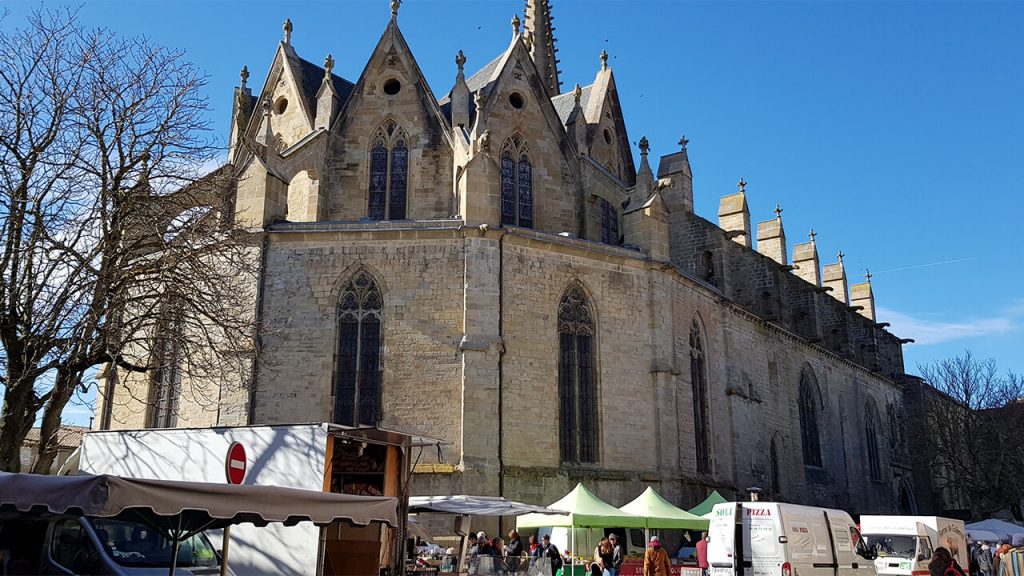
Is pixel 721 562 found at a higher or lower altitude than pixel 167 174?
lower

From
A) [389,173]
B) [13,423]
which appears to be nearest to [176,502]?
[13,423]

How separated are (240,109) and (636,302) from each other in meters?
12.2

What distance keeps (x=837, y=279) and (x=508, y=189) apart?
25.4m

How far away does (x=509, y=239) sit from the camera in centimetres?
2050

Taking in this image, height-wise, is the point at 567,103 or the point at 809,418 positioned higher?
the point at 567,103

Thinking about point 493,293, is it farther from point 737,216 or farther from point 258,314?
point 737,216

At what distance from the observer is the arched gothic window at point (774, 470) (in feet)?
93.2

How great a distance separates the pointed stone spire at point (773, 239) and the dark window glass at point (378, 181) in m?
18.5

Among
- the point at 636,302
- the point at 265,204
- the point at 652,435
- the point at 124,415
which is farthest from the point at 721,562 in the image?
the point at 124,415

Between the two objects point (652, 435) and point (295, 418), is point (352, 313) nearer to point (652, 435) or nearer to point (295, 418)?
point (295, 418)

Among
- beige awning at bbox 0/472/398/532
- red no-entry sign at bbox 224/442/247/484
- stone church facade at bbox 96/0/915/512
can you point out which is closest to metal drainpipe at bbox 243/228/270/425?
stone church facade at bbox 96/0/915/512

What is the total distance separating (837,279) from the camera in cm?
4325

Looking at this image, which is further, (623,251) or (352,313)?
(623,251)

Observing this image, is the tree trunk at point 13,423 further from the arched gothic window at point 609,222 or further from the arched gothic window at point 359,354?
the arched gothic window at point 609,222
